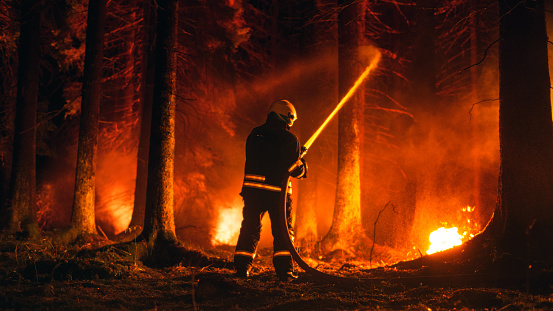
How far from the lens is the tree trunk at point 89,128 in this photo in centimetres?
1002

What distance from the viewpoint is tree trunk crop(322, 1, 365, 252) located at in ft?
33.9

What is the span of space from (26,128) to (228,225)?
882 centimetres

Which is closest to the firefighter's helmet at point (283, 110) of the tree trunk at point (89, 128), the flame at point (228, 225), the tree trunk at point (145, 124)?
the tree trunk at point (89, 128)

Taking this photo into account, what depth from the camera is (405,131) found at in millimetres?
14898

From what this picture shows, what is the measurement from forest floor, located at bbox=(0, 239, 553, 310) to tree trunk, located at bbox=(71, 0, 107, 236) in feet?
9.53

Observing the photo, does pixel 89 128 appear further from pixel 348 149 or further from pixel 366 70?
pixel 366 70

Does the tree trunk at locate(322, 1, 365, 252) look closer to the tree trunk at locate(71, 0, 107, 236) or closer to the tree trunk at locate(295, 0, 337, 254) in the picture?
the tree trunk at locate(295, 0, 337, 254)

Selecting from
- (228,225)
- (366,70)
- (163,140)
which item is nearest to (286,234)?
(163,140)

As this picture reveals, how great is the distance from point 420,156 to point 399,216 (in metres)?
2.42

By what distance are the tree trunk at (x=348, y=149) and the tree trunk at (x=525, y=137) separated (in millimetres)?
4511

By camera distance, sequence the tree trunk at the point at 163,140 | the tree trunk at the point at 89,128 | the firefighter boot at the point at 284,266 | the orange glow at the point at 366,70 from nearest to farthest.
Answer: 1. the firefighter boot at the point at 284,266
2. the tree trunk at the point at 163,140
3. the tree trunk at the point at 89,128
4. the orange glow at the point at 366,70

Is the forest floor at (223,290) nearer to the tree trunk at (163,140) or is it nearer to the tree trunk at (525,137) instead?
the tree trunk at (525,137)

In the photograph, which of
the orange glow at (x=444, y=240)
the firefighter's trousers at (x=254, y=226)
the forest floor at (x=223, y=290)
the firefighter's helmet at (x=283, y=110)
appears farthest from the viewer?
the orange glow at (x=444, y=240)

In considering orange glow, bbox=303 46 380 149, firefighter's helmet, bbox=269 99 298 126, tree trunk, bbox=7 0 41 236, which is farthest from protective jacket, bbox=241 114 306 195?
tree trunk, bbox=7 0 41 236
